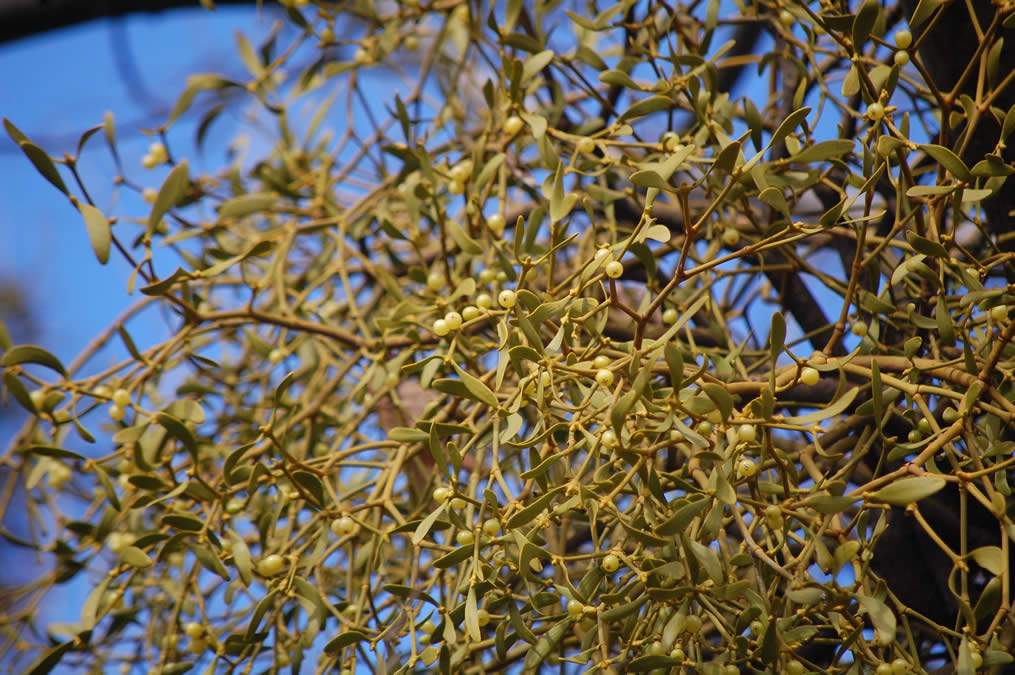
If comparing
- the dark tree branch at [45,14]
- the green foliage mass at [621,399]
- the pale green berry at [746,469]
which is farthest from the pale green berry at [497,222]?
the dark tree branch at [45,14]

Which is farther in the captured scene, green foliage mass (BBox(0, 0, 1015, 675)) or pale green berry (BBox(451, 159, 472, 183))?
pale green berry (BBox(451, 159, 472, 183))

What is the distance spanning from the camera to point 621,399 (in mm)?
341

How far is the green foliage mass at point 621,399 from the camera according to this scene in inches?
15.1

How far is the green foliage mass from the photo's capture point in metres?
0.38

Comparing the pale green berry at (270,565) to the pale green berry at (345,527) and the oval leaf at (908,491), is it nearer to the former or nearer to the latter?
the pale green berry at (345,527)

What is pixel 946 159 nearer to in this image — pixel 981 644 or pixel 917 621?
pixel 981 644

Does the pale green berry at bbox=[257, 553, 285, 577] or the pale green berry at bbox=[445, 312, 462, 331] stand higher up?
the pale green berry at bbox=[445, 312, 462, 331]

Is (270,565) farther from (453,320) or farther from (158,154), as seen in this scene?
(158,154)

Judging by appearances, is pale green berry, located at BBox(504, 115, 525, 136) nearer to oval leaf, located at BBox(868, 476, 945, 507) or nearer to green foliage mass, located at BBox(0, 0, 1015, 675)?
green foliage mass, located at BBox(0, 0, 1015, 675)

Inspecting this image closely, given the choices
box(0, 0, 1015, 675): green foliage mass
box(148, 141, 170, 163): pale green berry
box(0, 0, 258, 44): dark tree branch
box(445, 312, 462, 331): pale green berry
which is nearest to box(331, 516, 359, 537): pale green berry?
box(0, 0, 1015, 675): green foliage mass

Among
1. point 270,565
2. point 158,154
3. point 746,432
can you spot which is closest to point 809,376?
point 746,432

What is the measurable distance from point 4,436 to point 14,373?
3.69 feet

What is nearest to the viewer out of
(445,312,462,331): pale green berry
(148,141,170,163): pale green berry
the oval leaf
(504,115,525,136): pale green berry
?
the oval leaf

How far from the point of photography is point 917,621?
1.88ft
